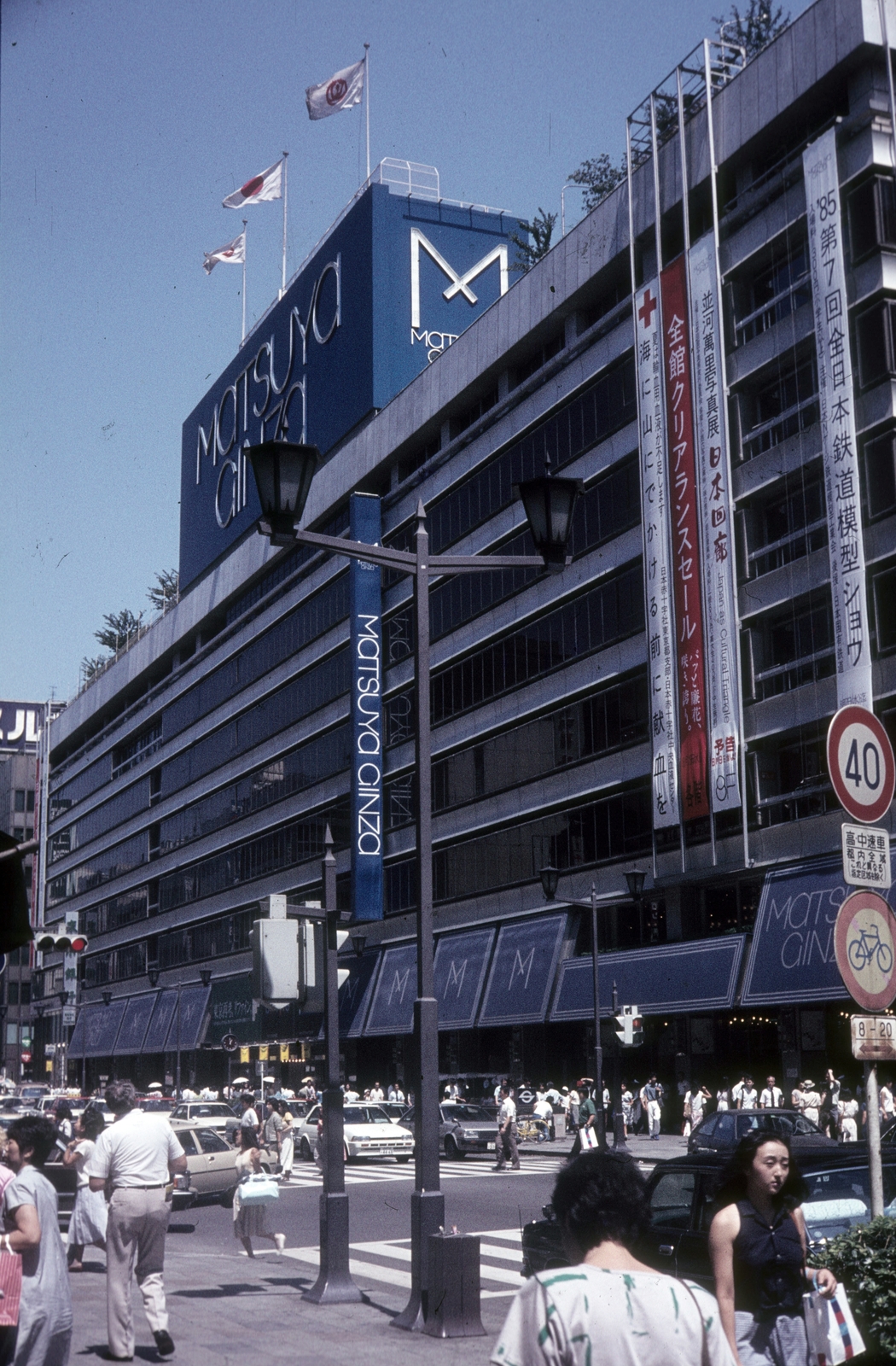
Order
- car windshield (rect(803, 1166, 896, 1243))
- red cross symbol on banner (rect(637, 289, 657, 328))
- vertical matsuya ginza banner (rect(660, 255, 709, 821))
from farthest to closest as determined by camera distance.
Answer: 1. red cross symbol on banner (rect(637, 289, 657, 328))
2. vertical matsuya ginza banner (rect(660, 255, 709, 821))
3. car windshield (rect(803, 1166, 896, 1243))

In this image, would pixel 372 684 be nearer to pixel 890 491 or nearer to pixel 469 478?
pixel 469 478

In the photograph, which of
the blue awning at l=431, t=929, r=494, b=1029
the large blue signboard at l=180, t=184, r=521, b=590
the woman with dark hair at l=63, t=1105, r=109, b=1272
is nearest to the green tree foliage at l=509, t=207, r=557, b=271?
the large blue signboard at l=180, t=184, r=521, b=590

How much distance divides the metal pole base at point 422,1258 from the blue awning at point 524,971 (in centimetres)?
3313

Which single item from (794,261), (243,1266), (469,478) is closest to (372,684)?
(469,478)

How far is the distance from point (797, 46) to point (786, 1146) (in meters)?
37.3

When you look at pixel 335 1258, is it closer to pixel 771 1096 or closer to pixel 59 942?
pixel 59 942

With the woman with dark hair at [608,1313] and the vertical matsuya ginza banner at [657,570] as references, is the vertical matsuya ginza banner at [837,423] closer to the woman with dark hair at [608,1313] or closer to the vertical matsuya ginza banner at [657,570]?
the vertical matsuya ginza banner at [657,570]

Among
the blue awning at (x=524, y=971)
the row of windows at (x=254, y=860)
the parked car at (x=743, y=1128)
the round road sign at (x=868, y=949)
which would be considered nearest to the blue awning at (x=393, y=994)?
the blue awning at (x=524, y=971)

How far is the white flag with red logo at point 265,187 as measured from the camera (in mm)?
67000

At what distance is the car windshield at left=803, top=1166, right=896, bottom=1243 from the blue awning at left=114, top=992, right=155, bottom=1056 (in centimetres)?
7978

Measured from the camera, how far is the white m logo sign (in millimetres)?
64250

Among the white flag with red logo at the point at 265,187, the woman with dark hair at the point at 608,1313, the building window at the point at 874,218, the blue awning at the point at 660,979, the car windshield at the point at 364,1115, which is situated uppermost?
the white flag with red logo at the point at 265,187

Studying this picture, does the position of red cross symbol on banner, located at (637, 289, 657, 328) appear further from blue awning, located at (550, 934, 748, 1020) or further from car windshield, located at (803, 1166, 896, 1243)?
car windshield, located at (803, 1166, 896, 1243)

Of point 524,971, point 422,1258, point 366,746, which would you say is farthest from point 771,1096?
point 366,746
